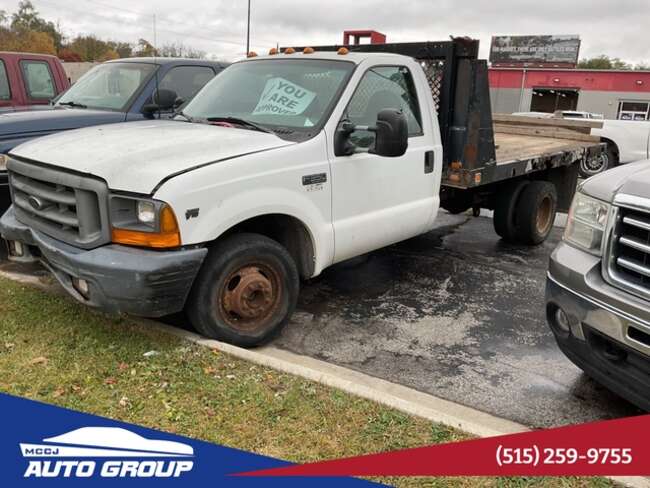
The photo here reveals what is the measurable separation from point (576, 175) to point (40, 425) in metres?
6.84

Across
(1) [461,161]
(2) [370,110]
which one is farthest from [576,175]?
(2) [370,110]

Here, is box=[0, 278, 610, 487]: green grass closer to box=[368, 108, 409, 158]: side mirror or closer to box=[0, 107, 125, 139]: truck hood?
box=[368, 108, 409, 158]: side mirror

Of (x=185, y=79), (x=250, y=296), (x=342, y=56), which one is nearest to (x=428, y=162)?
(x=342, y=56)

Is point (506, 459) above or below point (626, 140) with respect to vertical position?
below

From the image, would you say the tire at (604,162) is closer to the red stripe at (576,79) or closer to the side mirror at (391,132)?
the side mirror at (391,132)

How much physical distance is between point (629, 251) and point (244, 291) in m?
2.24

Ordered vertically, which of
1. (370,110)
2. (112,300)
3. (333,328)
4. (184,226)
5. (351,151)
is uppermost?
(370,110)

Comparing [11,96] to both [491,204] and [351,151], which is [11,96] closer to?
[351,151]

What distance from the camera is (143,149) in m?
3.54

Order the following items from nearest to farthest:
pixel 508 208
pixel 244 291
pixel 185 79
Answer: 1. pixel 244 291
2. pixel 508 208
3. pixel 185 79

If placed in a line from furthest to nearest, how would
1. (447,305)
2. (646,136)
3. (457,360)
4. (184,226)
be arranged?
(646,136)
(447,305)
(457,360)
(184,226)

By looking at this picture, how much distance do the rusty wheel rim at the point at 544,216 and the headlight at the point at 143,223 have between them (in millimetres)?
4993

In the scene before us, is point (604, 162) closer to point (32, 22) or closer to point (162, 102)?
point (162, 102)

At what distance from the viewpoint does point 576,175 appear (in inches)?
297
